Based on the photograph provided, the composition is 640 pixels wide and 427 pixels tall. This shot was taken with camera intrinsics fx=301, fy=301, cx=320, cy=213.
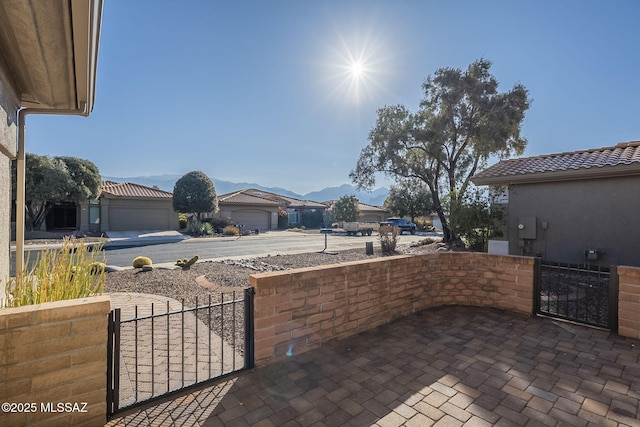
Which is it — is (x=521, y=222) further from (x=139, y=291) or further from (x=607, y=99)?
(x=139, y=291)

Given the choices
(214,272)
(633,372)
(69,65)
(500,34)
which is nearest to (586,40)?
(500,34)

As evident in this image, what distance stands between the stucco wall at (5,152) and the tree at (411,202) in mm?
36680

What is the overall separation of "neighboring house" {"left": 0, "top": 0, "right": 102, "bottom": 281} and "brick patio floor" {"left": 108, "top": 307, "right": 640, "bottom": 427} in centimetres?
298

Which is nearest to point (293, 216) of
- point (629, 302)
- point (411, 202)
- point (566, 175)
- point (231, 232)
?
point (411, 202)

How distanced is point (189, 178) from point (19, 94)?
22.4 meters

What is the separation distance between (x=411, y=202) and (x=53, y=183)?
34150 mm

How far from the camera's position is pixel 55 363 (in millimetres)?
2115

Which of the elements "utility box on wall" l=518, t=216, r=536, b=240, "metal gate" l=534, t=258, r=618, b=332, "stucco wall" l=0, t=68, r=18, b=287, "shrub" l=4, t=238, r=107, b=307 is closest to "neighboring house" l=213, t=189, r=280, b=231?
"utility box on wall" l=518, t=216, r=536, b=240

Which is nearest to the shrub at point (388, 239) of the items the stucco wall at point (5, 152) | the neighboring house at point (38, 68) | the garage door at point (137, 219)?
the neighboring house at point (38, 68)

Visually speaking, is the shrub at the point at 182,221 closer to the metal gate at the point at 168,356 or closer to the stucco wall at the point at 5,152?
the metal gate at the point at 168,356

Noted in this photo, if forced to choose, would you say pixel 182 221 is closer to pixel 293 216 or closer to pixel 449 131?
pixel 293 216

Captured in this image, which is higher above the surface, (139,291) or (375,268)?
(375,268)

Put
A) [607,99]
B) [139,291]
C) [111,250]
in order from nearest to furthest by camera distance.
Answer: [139,291] < [607,99] < [111,250]

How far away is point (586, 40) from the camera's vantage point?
9.00m
